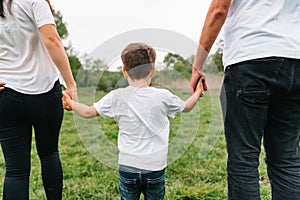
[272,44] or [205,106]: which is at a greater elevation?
[272,44]

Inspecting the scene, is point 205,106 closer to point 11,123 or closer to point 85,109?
point 85,109

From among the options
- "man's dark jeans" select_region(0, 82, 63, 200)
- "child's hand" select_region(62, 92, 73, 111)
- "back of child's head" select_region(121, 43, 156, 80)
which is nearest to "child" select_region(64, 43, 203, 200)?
"back of child's head" select_region(121, 43, 156, 80)

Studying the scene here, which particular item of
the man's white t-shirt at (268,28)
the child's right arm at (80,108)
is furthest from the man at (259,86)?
the child's right arm at (80,108)

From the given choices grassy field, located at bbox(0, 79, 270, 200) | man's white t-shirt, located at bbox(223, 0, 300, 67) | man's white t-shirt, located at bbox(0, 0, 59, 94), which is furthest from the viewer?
grassy field, located at bbox(0, 79, 270, 200)

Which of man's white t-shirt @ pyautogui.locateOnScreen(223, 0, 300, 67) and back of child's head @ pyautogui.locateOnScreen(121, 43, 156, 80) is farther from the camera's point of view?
back of child's head @ pyautogui.locateOnScreen(121, 43, 156, 80)

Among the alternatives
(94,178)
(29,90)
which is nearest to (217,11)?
(29,90)

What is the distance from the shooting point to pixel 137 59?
7.00 feet

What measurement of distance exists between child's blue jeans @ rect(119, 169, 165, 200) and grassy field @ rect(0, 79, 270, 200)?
20 cm

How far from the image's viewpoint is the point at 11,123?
2156 mm

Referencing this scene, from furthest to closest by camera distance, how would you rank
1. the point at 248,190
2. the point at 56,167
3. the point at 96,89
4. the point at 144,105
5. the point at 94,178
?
the point at 94,178
the point at 56,167
the point at 96,89
the point at 144,105
the point at 248,190

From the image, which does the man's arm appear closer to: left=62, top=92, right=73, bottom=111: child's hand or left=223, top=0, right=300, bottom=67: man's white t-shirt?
left=223, top=0, right=300, bottom=67: man's white t-shirt

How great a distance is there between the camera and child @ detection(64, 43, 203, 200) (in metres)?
2.09

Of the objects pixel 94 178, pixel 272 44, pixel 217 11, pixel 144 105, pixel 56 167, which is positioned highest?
pixel 217 11

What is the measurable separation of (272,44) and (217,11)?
0.91 ft
